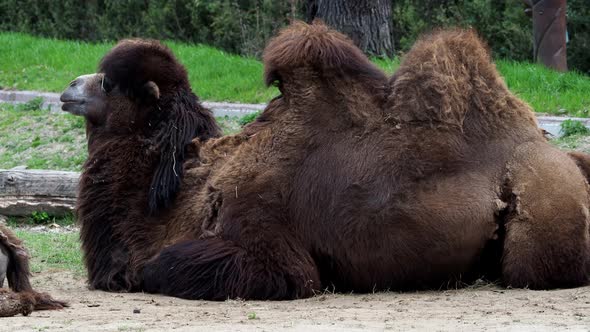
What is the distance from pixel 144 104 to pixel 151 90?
133 millimetres

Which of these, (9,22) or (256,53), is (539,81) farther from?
(9,22)

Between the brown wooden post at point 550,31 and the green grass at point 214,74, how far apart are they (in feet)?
2.22

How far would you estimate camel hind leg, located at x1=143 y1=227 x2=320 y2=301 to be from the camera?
6.80 meters

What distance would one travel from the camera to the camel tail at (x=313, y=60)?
7.16m

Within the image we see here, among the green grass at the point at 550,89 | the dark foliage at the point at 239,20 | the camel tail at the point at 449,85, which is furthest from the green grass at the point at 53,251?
the dark foliage at the point at 239,20

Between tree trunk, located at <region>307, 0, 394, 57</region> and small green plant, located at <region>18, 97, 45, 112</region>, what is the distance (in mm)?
4287

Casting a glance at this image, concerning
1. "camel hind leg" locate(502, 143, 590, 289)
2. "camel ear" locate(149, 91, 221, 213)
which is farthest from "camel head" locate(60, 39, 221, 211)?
"camel hind leg" locate(502, 143, 590, 289)

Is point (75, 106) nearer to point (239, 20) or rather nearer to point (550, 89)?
point (550, 89)

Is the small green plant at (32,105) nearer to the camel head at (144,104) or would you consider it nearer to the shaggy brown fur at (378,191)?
the camel head at (144,104)

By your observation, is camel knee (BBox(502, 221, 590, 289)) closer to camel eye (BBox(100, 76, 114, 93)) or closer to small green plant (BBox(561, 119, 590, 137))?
camel eye (BBox(100, 76, 114, 93))

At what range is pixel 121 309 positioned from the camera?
20.7ft

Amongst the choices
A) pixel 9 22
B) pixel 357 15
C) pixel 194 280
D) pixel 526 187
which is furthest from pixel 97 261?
pixel 9 22

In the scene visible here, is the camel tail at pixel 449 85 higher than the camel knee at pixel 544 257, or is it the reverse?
the camel tail at pixel 449 85

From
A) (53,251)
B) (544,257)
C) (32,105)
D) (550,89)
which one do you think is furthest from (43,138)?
(544,257)
